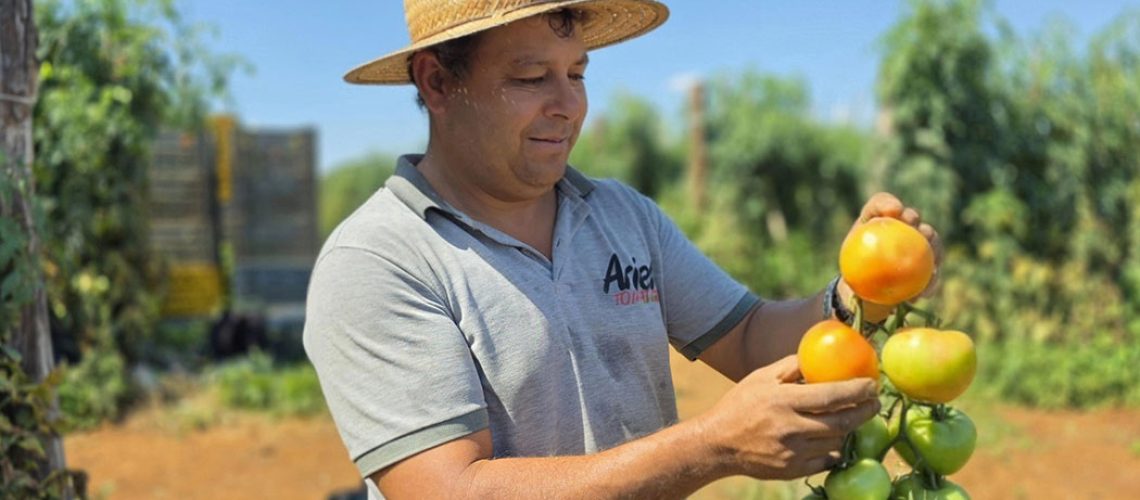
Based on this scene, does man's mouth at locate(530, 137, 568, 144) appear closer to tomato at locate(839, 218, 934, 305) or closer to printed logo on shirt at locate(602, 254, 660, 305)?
printed logo on shirt at locate(602, 254, 660, 305)

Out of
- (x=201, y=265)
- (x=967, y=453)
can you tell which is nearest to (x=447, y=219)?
(x=967, y=453)

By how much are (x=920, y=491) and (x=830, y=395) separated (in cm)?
38

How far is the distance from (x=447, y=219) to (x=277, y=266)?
9.54 meters

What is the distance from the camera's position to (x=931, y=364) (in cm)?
172

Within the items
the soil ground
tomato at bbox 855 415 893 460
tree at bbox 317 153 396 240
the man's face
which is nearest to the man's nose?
the man's face

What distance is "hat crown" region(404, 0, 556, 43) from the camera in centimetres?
212

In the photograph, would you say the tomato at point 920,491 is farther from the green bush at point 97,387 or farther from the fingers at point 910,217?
the green bush at point 97,387

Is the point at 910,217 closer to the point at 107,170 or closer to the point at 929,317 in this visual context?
the point at 929,317

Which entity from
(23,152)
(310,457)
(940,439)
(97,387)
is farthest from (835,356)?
(97,387)

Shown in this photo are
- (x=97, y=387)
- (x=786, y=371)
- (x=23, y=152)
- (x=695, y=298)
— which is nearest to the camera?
(x=786, y=371)

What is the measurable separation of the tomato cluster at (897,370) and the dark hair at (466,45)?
2.24ft

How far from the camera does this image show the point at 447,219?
7.06 feet

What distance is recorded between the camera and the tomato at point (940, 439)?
1818 millimetres

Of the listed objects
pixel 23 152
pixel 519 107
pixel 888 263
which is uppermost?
pixel 519 107
